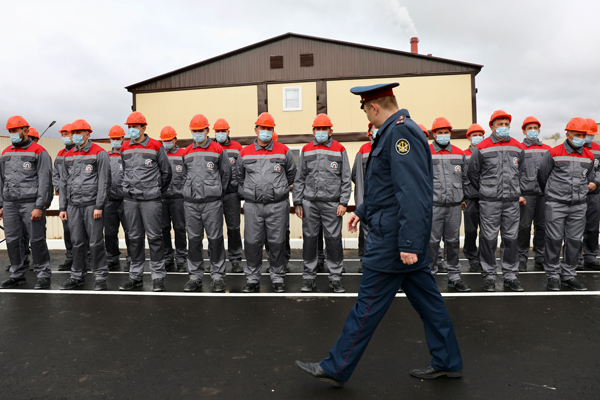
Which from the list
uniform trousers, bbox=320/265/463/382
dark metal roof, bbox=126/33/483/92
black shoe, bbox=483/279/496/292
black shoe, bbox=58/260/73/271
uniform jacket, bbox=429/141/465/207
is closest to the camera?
uniform trousers, bbox=320/265/463/382

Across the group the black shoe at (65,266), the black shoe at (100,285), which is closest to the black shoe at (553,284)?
the black shoe at (100,285)

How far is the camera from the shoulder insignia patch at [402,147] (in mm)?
2506

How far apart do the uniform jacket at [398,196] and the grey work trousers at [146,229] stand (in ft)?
12.4

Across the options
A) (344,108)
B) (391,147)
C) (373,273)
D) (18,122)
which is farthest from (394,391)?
(344,108)

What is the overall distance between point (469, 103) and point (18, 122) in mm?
12176

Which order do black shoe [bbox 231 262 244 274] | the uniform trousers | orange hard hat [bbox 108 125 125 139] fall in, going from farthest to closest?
Answer: orange hard hat [bbox 108 125 125 139], black shoe [bbox 231 262 244 274], the uniform trousers

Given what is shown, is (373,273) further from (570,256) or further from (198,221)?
(570,256)

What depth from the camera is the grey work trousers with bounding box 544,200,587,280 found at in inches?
211

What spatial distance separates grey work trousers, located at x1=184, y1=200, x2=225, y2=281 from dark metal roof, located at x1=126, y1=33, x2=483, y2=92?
9.33 meters

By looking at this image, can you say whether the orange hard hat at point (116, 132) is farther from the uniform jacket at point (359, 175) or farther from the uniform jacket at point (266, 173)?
the uniform jacket at point (359, 175)

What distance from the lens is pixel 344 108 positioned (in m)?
13.4

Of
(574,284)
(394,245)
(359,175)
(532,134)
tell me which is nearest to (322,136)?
(359,175)

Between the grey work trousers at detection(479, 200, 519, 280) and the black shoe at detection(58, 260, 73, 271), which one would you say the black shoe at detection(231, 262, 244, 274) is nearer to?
the black shoe at detection(58, 260, 73, 271)

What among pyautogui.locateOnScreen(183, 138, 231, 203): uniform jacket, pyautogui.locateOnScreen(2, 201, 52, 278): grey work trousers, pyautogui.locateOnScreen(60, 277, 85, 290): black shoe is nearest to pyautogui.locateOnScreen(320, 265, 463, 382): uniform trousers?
pyautogui.locateOnScreen(183, 138, 231, 203): uniform jacket
